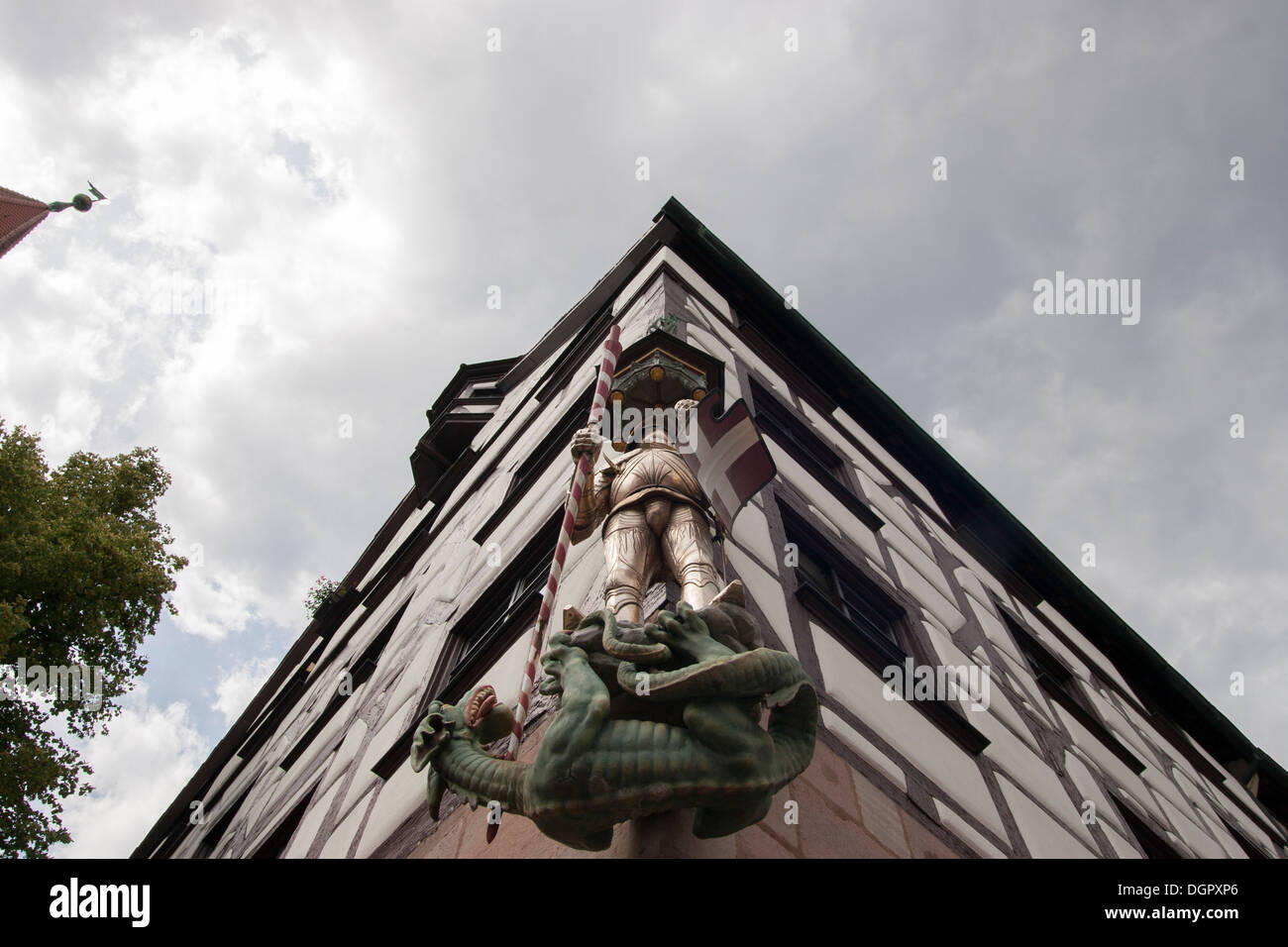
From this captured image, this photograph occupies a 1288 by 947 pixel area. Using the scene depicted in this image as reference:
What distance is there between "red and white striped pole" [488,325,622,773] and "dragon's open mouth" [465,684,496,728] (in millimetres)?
97

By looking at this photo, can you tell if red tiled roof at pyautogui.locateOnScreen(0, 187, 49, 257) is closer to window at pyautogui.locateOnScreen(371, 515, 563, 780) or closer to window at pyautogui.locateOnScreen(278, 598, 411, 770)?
window at pyautogui.locateOnScreen(278, 598, 411, 770)

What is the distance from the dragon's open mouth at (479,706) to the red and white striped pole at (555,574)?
0.10 m

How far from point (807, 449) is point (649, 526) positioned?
492cm

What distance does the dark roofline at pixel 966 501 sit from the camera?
11.6 metres

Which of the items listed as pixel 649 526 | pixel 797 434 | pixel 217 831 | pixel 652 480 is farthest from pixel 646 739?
pixel 217 831

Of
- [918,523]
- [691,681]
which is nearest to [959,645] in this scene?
[918,523]

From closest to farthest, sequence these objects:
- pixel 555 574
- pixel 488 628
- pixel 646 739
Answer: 1. pixel 646 739
2. pixel 555 574
3. pixel 488 628

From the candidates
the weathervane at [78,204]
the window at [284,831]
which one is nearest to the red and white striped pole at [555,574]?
the window at [284,831]

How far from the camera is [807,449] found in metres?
Result: 9.02

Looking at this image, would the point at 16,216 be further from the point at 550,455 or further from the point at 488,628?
the point at 488,628

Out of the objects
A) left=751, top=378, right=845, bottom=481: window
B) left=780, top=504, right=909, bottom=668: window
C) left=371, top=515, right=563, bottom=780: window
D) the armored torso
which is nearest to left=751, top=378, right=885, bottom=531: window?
left=751, top=378, right=845, bottom=481: window

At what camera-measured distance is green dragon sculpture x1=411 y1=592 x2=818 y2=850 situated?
2713 mm
